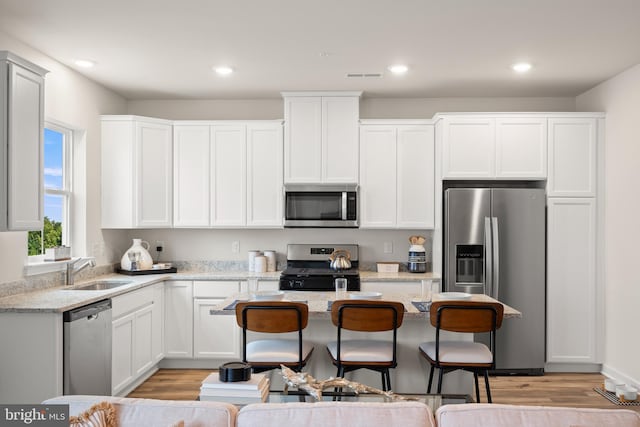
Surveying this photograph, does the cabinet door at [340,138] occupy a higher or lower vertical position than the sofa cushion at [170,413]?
higher

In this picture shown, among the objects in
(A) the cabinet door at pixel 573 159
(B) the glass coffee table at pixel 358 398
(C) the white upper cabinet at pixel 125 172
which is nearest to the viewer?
(B) the glass coffee table at pixel 358 398

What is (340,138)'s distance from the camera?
515 centimetres

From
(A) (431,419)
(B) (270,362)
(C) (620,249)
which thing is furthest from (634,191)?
(A) (431,419)

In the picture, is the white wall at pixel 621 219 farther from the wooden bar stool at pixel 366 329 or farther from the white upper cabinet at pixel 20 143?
the white upper cabinet at pixel 20 143

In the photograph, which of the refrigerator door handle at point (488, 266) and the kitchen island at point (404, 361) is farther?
the refrigerator door handle at point (488, 266)

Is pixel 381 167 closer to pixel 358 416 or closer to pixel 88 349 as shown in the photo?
pixel 88 349

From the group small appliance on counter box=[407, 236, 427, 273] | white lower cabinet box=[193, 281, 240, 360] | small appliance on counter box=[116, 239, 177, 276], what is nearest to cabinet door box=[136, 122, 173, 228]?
small appliance on counter box=[116, 239, 177, 276]

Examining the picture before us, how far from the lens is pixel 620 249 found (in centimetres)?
456

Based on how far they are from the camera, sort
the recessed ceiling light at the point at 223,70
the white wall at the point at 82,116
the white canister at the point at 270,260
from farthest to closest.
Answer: the white canister at the point at 270,260, the recessed ceiling light at the point at 223,70, the white wall at the point at 82,116

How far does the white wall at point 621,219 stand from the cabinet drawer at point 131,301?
4.01 metres

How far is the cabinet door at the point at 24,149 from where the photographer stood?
309cm

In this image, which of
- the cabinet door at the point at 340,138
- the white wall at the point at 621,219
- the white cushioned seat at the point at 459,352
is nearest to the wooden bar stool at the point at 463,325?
the white cushioned seat at the point at 459,352

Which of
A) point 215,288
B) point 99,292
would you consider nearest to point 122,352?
point 99,292

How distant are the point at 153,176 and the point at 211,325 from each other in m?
1.53
